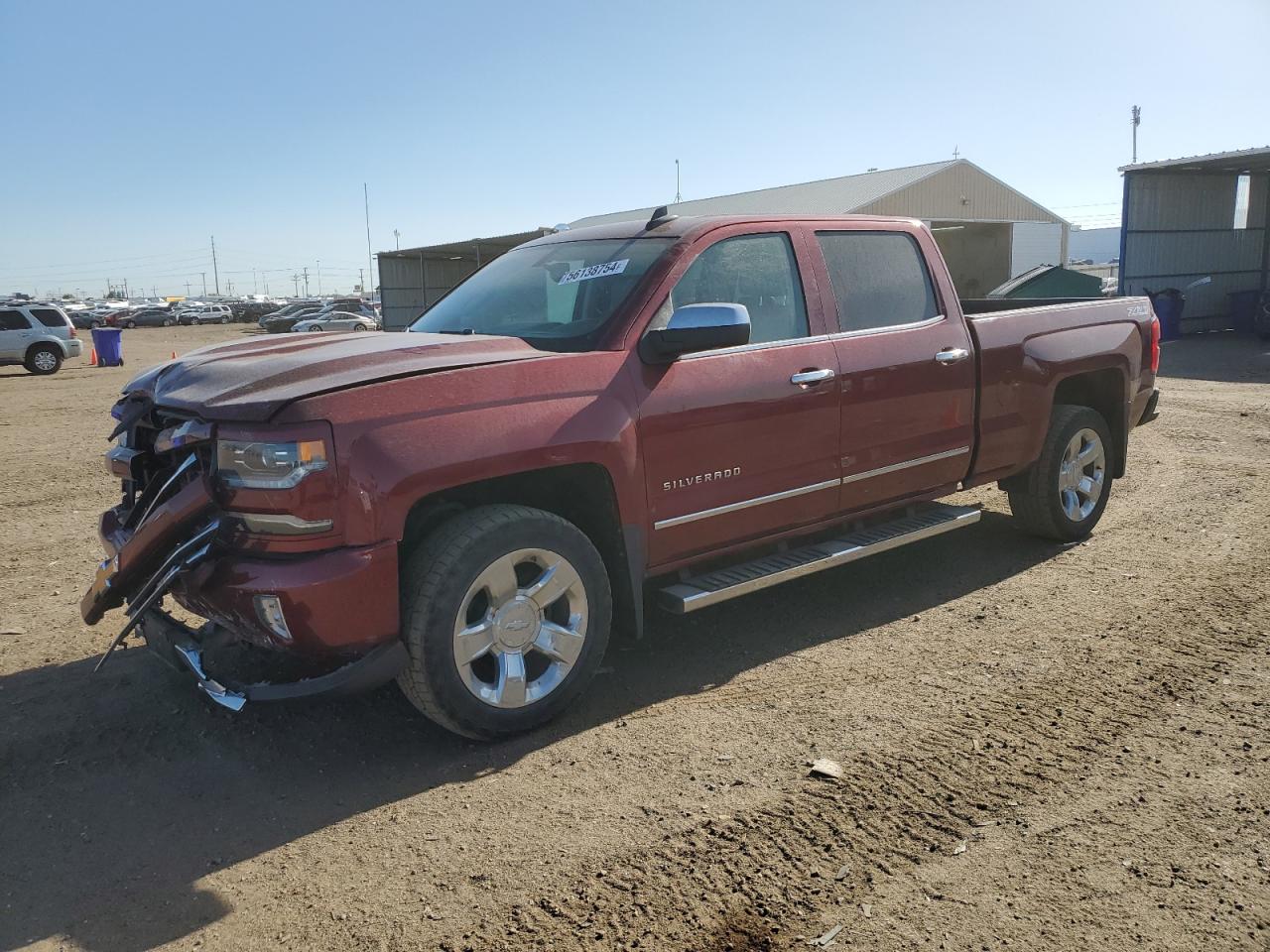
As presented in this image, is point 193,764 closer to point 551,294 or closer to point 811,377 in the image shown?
point 551,294

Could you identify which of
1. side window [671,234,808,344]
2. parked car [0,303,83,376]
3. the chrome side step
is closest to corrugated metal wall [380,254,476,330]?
parked car [0,303,83,376]

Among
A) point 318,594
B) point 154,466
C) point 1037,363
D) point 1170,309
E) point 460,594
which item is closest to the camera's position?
point 318,594

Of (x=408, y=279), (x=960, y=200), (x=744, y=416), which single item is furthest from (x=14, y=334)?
(x=960, y=200)

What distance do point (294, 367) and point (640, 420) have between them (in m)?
1.30

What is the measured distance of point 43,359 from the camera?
24.4 meters

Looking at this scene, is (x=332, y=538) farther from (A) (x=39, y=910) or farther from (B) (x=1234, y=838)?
(B) (x=1234, y=838)

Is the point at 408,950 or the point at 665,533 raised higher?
the point at 665,533

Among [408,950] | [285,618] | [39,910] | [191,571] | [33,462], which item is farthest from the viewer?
[33,462]

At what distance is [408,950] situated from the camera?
2.58 meters

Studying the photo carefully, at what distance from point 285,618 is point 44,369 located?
2534 cm

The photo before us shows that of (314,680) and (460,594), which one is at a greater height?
(460,594)

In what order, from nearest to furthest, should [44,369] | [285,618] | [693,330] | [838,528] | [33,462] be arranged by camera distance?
[285,618] < [693,330] < [838,528] < [33,462] < [44,369]

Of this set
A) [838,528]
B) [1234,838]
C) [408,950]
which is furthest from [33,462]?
[1234,838]

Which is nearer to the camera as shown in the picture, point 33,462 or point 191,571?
point 191,571
